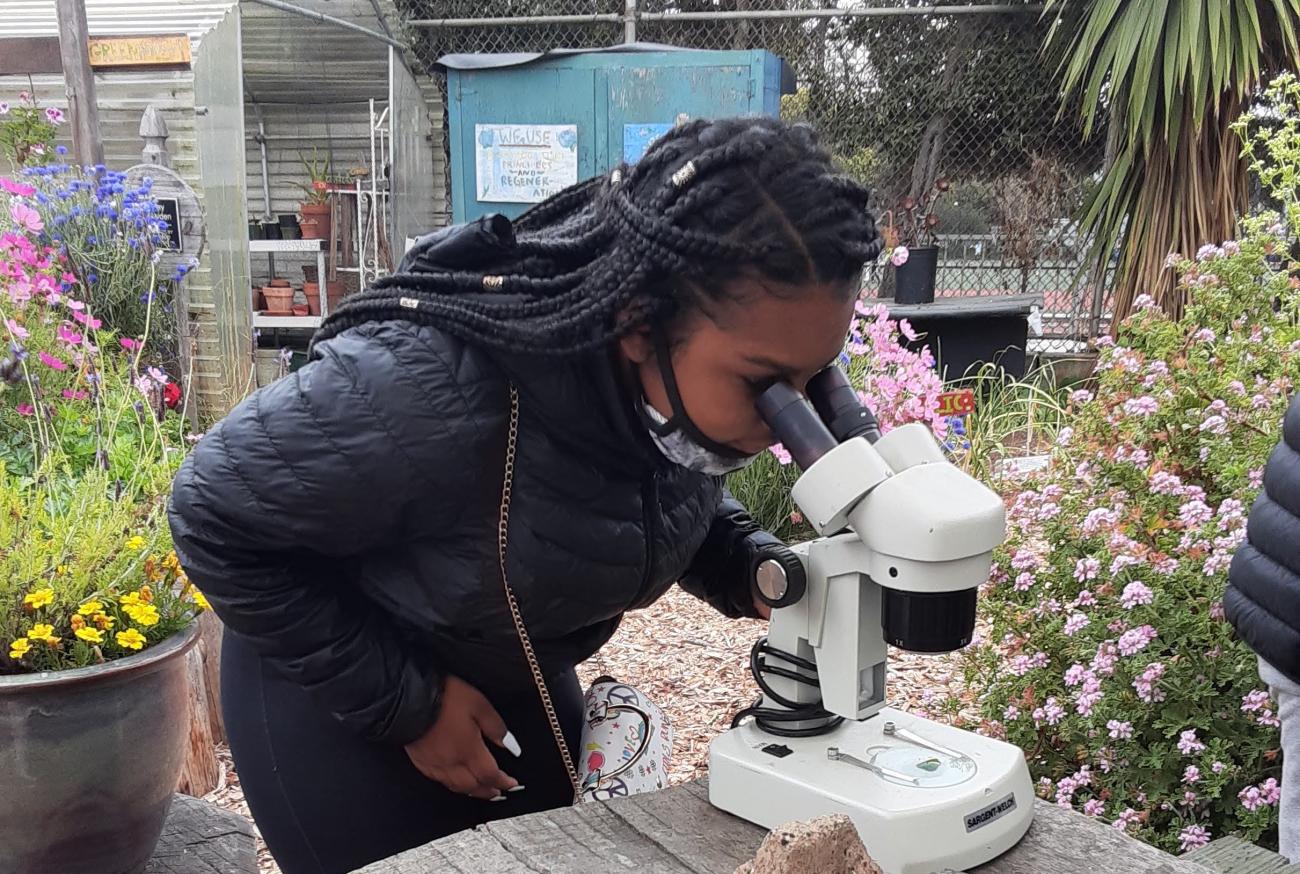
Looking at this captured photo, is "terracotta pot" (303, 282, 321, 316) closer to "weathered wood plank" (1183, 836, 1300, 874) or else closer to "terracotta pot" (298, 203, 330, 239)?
"terracotta pot" (298, 203, 330, 239)

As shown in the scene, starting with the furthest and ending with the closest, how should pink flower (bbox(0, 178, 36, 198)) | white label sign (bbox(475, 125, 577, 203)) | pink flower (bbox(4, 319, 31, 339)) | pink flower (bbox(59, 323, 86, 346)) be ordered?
white label sign (bbox(475, 125, 577, 203)), pink flower (bbox(0, 178, 36, 198)), pink flower (bbox(59, 323, 86, 346)), pink flower (bbox(4, 319, 31, 339))

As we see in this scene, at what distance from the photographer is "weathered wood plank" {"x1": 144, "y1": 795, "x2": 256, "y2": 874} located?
2.18 meters

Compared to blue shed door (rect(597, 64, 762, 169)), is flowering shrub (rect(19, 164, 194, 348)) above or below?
below

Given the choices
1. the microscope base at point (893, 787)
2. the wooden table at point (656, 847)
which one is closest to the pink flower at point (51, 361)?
the wooden table at point (656, 847)

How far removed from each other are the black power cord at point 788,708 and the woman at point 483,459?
18 centimetres

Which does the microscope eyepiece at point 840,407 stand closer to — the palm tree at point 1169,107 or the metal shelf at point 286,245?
the palm tree at point 1169,107

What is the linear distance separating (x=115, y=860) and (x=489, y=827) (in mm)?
1240

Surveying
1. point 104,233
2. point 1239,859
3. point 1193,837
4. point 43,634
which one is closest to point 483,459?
point 1239,859

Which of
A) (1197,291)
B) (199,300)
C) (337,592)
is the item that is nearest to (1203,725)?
(1197,291)

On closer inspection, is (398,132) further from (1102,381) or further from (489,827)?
(489,827)

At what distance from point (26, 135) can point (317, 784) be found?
614 centimetres

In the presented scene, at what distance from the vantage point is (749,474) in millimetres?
4492

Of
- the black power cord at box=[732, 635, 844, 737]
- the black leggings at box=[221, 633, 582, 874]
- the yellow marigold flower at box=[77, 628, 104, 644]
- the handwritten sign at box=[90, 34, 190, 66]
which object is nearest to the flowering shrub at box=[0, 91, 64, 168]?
the handwritten sign at box=[90, 34, 190, 66]

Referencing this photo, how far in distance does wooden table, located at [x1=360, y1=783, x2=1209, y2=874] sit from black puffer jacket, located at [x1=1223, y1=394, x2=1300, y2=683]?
0.67m
